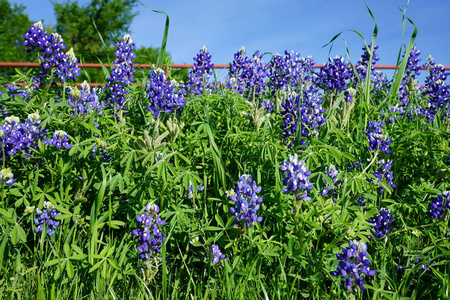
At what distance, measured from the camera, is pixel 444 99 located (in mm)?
4090

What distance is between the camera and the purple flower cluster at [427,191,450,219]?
2580 millimetres

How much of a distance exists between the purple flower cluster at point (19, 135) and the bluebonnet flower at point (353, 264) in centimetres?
196

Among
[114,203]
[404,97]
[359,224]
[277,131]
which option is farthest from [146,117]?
[404,97]

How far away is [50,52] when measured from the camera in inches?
129

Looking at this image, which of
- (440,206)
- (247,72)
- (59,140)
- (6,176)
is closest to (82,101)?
(59,140)

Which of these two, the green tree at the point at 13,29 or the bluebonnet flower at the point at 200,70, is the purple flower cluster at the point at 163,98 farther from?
the green tree at the point at 13,29

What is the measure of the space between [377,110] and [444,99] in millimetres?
1156

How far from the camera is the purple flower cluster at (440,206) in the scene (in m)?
2.58

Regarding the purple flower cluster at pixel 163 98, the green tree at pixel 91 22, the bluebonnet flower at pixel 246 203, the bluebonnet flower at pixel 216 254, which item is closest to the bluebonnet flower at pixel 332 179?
the bluebonnet flower at pixel 246 203

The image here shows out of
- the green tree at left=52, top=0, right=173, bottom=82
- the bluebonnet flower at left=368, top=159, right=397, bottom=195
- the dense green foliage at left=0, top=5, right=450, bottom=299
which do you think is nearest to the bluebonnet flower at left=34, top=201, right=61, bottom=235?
the dense green foliage at left=0, top=5, right=450, bottom=299

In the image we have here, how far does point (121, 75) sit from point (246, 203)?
5.74ft

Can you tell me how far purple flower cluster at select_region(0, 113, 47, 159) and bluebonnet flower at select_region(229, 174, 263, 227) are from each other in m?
1.36

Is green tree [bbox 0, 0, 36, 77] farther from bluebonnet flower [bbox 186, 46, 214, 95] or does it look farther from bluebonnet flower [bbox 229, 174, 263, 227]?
bluebonnet flower [bbox 229, 174, 263, 227]

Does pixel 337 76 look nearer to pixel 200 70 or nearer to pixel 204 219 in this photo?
pixel 200 70
